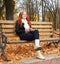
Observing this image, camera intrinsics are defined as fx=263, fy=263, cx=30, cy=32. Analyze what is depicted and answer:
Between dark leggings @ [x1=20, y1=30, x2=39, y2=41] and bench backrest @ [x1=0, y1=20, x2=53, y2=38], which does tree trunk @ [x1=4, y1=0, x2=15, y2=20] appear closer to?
bench backrest @ [x1=0, y1=20, x2=53, y2=38]

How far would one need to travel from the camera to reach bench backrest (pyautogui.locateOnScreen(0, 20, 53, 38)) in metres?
8.34

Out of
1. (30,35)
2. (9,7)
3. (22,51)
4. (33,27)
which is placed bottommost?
(22,51)

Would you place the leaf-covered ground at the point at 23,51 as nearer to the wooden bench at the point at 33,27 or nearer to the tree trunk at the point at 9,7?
the wooden bench at the point at 33,27

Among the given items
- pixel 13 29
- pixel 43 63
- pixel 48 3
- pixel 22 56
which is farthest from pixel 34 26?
pixel 48 3

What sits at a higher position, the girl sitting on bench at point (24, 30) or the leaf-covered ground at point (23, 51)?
the girl sitting on bench at point (24, 30)

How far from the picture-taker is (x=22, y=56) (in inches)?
297

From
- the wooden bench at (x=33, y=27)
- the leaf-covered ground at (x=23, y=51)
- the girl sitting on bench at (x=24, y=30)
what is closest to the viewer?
the leaf-covered ground at (x=23, y=51)

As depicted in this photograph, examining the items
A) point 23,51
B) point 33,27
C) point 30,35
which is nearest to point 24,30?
point 30,35

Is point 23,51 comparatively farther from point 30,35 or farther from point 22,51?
point 30,35

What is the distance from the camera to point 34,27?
914cm

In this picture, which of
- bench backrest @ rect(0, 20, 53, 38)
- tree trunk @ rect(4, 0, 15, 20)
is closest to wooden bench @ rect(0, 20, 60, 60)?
bench backrest @ rect(0, 20, 53, 38)

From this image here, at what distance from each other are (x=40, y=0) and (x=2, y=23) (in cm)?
1507

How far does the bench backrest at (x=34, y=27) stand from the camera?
328 inches

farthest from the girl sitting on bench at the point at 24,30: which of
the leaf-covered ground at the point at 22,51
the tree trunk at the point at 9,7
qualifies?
the tree trunk at the point at 9,7
